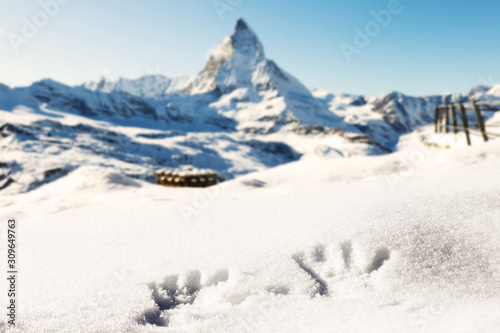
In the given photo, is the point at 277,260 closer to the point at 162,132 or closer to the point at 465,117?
the point at 465,117

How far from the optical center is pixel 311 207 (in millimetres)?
3480

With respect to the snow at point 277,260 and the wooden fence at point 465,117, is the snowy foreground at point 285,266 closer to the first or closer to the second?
the snow at point 277,260

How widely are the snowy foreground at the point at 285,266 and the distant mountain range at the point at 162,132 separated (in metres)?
68.5

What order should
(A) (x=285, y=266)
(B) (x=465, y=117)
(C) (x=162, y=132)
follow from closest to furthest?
1. (A) (x=285, y=266)
2. (B) (x=465, y=117)
3. (C) (x=162, y=132)

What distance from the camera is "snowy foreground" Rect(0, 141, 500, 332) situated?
6.39 ft

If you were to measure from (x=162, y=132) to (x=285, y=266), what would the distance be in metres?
124

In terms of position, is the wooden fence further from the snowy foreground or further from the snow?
the snowy foreground

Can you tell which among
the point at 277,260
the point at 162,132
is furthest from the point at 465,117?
the point at 162,132

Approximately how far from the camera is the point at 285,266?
242cm

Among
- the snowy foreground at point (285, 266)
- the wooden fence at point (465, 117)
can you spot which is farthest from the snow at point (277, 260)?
the wooden fence at point (465, 117)

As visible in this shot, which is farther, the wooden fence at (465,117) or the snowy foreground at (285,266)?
the wooden fence at (465,117)

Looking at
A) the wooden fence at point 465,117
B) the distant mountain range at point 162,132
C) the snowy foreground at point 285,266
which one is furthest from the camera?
the distant mountain range at point 162,132

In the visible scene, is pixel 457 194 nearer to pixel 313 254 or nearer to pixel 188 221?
pixel 313 254

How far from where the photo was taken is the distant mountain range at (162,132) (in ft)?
244
